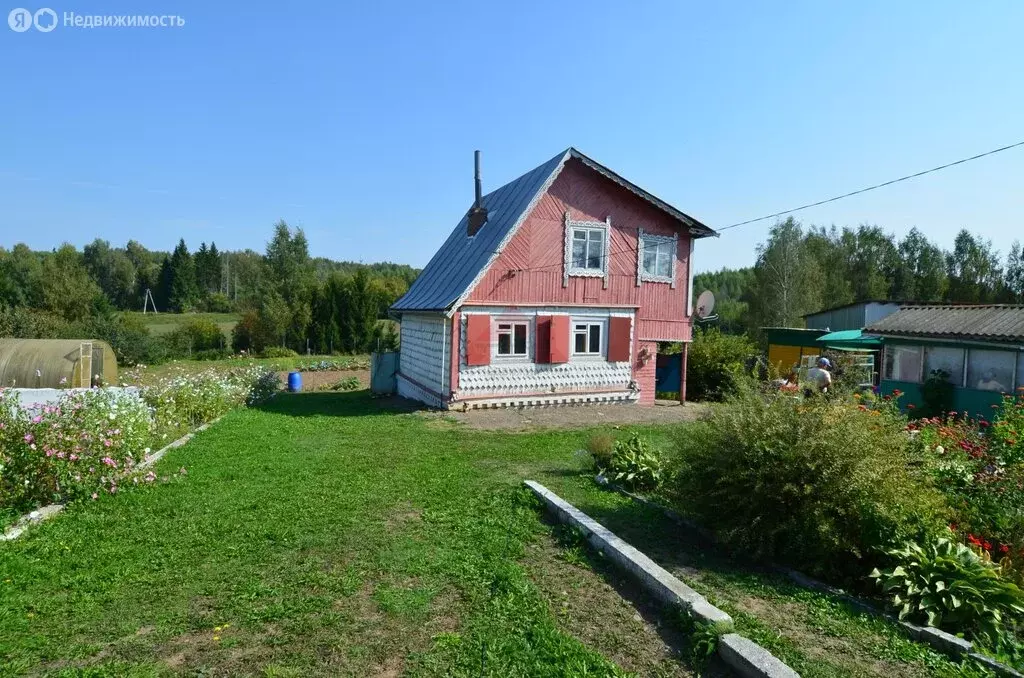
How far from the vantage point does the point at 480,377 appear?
50.5ft

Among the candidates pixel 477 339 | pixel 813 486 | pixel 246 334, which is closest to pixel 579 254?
pixel 477 339

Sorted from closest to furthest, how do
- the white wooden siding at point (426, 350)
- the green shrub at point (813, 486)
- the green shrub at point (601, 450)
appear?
the green shrub at point (813, 486) → the green shrub at point (601, 450) → the white wooden siding at point (426, 350)

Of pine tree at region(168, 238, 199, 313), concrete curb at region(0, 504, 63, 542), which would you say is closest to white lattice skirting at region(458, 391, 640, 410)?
concrete curb at region(0, 504, 63, 542)

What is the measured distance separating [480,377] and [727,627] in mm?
11828

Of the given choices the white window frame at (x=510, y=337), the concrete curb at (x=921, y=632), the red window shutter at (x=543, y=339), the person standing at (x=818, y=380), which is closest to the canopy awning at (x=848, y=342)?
the person standing at (x=818, y=380)

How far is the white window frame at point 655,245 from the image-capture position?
678 inches

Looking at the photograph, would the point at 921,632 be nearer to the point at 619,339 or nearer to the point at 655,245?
the point at 619,339

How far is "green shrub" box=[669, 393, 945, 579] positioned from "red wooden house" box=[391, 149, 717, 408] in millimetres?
10036

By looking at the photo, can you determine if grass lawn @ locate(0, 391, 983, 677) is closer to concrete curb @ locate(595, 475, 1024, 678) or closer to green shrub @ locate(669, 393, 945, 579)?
concrete curb @ locate(595, 475, 1024, 678)

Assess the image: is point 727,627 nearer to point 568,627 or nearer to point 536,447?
point 568,627

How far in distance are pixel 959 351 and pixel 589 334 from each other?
865cm

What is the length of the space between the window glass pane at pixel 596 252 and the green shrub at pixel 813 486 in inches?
447

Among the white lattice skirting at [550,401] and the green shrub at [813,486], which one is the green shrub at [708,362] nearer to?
the white lattice skirting at [550,401]

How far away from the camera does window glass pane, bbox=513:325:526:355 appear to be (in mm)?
15945
